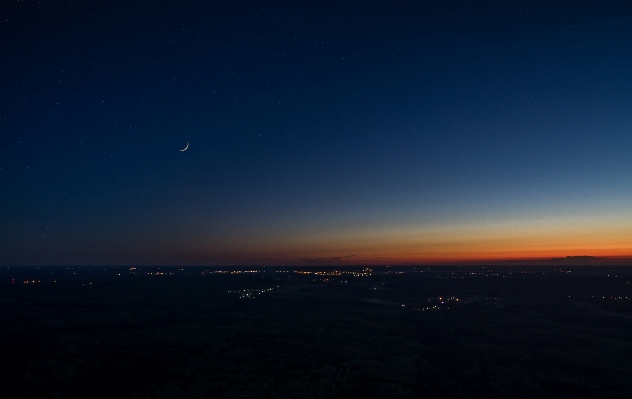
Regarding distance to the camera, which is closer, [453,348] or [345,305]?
[453,348]

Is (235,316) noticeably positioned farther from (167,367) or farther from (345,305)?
(167,367)

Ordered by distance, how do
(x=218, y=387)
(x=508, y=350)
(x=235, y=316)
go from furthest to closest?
(x=235, y=316) < (x=508, y=350) < (x=218, y=387)

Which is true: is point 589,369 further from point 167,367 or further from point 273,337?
point 167,367

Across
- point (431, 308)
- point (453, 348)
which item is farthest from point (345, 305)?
point (453, 348)

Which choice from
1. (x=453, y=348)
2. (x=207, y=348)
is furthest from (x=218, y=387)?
(x=453, y=348)

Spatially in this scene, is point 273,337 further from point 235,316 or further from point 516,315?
point 516,315

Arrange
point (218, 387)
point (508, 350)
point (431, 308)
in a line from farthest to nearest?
1. point (431, 308)
2. point (508, 350)
3. point (218, 387)

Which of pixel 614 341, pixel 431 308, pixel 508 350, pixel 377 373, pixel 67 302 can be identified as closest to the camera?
pixel 377 373

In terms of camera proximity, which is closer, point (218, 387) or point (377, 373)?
point (218, 387)
